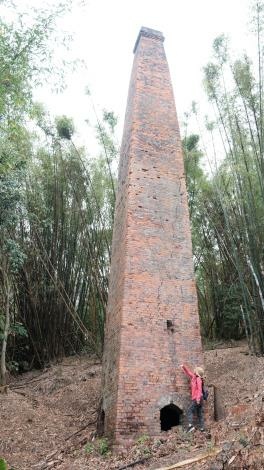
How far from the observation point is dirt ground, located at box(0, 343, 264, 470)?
15.6 feet

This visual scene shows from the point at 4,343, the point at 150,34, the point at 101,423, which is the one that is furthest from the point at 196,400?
the point at 150,34

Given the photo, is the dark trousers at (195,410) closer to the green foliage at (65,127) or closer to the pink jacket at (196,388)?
the pink jacket at (196,388)

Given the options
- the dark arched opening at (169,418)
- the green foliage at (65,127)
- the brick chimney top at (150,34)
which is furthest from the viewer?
the green foliage at (65,127)

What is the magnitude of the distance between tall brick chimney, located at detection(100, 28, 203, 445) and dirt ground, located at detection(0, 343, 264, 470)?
1.59ft

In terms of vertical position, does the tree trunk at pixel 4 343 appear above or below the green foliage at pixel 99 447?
above

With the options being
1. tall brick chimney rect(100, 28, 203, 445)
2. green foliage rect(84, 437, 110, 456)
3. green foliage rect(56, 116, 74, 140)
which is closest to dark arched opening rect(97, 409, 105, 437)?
tall brick chimney rect(100, 28, 203, 445)

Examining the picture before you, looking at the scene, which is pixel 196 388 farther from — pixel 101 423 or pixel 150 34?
pixel 150 34

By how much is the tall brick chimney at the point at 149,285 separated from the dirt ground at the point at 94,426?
0.48 m

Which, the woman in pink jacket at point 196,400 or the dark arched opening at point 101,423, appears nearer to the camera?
the woman in pink jacket at point 196,400

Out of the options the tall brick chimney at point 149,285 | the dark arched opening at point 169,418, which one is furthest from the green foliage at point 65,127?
the dark arched opening at point 169,418

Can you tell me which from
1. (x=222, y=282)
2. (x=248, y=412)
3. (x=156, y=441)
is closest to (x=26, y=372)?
(x=222, y=282)

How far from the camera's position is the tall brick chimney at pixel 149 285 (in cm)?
658

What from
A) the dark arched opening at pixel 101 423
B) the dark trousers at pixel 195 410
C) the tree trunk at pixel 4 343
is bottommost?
the dark arched opening at pixel 101 423

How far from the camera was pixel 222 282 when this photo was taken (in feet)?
38.4
